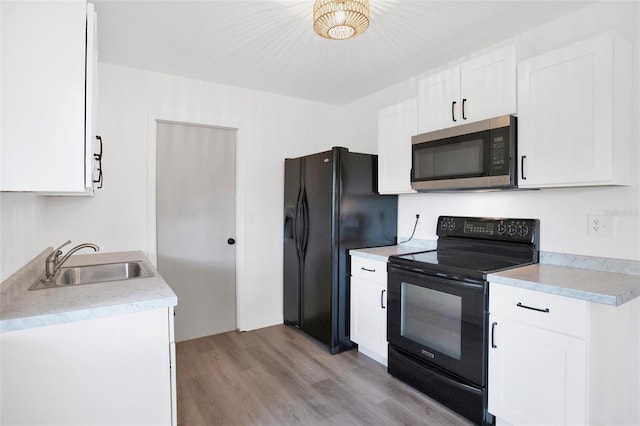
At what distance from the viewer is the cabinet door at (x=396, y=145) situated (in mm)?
2729

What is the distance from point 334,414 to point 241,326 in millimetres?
1575

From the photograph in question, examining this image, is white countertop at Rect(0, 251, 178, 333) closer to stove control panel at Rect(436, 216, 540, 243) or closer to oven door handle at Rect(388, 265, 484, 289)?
oven door handle at Rect(388, 265, 484, 289)

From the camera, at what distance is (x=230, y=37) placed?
237 cm

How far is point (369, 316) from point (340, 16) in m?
2.09

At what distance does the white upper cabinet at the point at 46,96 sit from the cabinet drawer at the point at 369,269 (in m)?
1.95

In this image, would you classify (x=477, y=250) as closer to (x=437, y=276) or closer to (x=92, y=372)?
(x=437, y=276)

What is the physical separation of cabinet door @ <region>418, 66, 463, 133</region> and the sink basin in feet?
7.05

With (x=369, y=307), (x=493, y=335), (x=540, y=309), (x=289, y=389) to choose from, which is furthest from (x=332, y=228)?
(x=540, y=309)

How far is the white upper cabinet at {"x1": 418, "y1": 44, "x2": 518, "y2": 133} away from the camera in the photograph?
2.07m

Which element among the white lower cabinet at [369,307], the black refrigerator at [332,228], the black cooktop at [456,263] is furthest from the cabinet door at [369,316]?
the black cooktop at [456,263]

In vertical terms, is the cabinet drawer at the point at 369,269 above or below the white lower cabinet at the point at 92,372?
above

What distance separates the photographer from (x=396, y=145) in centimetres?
284

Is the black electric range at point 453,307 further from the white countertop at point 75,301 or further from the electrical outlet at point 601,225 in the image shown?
the white countertop at point 75,301

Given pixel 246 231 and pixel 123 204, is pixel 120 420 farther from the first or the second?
pixel 246 231
